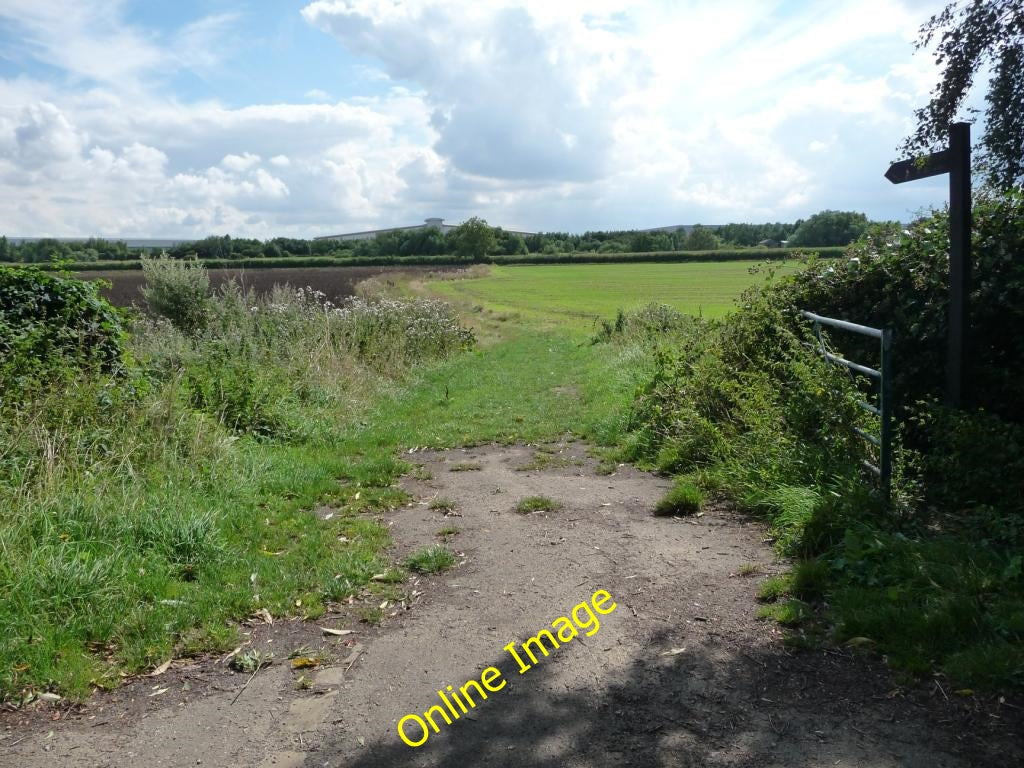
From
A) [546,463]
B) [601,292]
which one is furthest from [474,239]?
[546,463]

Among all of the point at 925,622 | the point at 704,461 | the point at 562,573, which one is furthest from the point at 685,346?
the point at 925,622

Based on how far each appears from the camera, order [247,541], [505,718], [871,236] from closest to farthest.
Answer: [505,718]
[247,541]
[871,236]

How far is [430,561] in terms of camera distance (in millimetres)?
5582

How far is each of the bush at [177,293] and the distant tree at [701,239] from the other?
92.4 m

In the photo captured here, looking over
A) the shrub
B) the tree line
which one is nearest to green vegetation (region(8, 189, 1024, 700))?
the shrub

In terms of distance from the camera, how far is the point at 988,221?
681 centimetres

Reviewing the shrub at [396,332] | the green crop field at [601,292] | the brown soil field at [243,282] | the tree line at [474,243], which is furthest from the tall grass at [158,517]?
the tree line at [474,243]

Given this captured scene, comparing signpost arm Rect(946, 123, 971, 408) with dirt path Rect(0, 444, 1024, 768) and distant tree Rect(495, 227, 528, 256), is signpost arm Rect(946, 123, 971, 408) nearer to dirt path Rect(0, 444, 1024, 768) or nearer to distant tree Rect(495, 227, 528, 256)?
dirt path Rect(0, 444, 1024, 768)

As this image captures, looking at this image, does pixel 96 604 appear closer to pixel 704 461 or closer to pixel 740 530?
pixel 740 530

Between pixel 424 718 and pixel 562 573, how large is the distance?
6.29 feet

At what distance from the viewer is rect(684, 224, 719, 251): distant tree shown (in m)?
105

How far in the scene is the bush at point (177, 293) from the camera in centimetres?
1850

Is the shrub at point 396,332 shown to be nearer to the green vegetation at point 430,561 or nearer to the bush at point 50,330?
the bush at point 50,330

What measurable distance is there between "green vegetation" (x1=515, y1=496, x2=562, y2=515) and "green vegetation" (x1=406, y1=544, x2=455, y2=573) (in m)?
1.30
